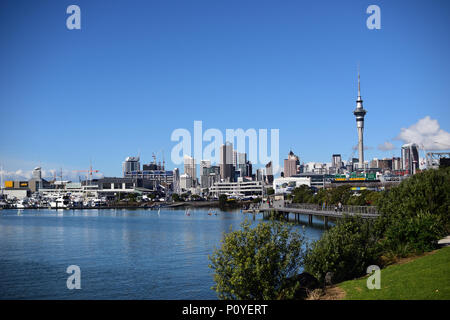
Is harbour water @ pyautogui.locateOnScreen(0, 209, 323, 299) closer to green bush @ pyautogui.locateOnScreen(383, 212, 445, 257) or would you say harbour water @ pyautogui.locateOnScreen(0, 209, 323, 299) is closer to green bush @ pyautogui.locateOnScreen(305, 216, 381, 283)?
green bush @ pyautogui.locateOnScreen(305, 216, 381, 283)

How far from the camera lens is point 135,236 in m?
78.5

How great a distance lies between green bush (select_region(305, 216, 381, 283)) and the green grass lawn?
2309 mm

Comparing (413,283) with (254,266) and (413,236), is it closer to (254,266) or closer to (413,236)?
(254,266)

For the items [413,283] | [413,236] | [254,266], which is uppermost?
[413,236]

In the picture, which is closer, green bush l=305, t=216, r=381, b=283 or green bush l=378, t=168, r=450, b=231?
green bush l=305, t=216, r=381, b=283

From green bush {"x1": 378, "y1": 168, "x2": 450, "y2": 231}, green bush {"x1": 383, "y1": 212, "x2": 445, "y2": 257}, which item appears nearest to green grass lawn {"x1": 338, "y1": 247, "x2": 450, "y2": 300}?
green bush {"x1": 383, "y1": 212, "x2": 445, "y2": 257}

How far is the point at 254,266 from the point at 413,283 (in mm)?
8370

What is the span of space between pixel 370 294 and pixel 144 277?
80.2ft

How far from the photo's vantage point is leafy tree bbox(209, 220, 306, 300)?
23734mm

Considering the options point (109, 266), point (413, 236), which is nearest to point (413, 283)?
point (413, 236)

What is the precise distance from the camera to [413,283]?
2255 centimetres

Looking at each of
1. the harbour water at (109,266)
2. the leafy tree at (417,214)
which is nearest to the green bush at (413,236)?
the leafy tree at (417,214)
